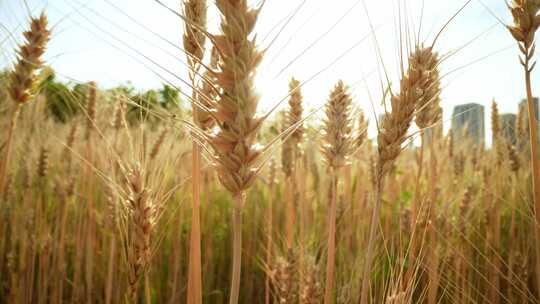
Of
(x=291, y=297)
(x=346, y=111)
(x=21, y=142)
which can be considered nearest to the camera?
(x=346, y=111)

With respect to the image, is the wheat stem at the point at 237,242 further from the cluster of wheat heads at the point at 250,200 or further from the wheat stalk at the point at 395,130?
the wheat stalk at the point at 395,130

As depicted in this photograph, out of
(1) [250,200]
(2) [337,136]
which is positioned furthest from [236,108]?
(1) [250,200]

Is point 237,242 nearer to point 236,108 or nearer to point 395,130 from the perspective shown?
point 236,108

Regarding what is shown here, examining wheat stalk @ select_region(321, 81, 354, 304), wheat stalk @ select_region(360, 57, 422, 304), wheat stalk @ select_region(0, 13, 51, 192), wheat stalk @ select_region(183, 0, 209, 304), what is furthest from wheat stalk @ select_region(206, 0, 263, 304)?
wheat stalk @ select_region(0, 13, 51, 192)

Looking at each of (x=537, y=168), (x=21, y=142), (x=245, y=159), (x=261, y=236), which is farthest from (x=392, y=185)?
(x=21, y=142)

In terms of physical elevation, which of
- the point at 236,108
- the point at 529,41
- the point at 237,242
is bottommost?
the point at 237,242

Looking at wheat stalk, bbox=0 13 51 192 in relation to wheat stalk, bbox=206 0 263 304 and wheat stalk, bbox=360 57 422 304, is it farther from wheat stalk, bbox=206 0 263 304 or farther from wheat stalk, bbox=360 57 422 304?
wheat stalk, bbox=360 57 422 304

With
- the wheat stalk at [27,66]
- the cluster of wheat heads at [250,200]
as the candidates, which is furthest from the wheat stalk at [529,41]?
the wheat stalk at [27,66]

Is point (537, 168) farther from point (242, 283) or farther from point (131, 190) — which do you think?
point (242, 283)

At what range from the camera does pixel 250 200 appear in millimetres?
4027

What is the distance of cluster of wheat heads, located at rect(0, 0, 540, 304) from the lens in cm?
77

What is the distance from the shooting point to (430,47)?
1.23 m

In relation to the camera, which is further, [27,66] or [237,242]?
[27,66]

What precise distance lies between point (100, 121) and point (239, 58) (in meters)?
2.87
